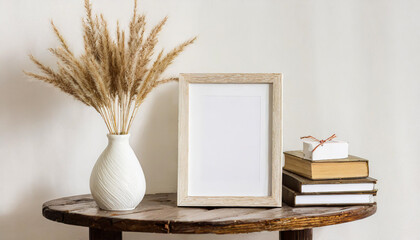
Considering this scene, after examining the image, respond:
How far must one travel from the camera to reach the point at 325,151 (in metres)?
1.21

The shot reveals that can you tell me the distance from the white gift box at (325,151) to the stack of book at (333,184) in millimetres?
13

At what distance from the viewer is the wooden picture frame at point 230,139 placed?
1.19m

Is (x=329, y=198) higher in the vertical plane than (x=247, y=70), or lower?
lower

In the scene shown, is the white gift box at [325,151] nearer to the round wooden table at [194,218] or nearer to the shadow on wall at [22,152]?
the round wooden table at [194,218]

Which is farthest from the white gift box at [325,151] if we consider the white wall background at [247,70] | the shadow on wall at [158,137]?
the shadow on wall at [158,137]

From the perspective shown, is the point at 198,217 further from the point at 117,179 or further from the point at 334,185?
the point at 334,185

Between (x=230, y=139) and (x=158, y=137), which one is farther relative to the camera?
(x=158, y=137)

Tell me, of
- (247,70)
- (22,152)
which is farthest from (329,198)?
(22,152)

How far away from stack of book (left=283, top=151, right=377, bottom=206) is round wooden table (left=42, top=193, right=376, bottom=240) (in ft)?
0.08

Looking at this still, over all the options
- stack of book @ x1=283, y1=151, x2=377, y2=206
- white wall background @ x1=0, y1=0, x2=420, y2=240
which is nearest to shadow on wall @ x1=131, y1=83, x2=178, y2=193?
white wall background @ x1=0, y1=0, x2=420, y2=240

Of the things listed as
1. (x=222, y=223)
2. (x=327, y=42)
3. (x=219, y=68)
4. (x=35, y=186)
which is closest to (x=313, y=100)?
(x=327, y=42)

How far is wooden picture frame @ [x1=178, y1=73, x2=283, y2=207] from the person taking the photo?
3.89 feet

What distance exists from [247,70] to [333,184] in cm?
44

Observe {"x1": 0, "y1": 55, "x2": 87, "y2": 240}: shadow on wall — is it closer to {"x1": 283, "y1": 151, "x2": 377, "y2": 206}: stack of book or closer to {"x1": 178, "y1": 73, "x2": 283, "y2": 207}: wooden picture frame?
{"x1": 178, "y1": 73, "x2": 283, "y2": 207}: wooden picture frame
